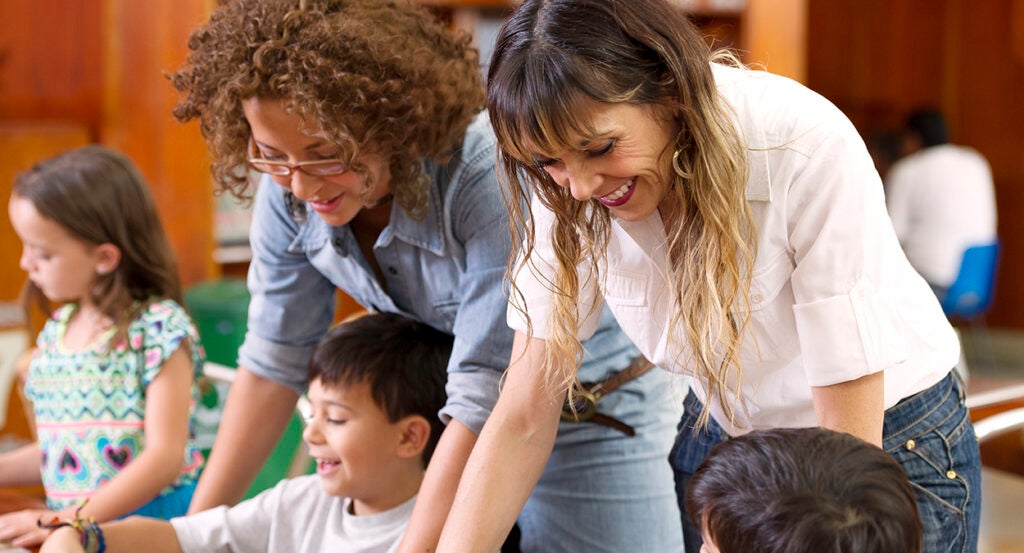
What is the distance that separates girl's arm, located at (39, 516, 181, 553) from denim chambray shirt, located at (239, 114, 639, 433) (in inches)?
12.0

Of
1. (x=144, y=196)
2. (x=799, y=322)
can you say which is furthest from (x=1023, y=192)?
(x=799, y=322)

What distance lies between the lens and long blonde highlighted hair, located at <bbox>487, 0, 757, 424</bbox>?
1.05 m

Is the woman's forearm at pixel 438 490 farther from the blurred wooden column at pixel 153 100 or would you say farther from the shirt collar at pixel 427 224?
the blurred wooden column at pixel 153 100

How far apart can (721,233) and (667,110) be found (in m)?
0.12

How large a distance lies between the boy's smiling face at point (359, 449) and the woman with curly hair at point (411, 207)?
15cm

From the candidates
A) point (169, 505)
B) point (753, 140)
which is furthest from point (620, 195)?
point (169, 505)

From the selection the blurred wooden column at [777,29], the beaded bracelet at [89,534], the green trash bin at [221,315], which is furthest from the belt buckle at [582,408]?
the blurred wooden column at [777,29]

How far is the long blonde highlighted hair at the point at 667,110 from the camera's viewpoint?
1.05 meters

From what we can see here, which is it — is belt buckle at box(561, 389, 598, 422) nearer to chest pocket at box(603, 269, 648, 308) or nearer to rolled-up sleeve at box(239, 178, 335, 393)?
chest pocket at box(603, 269, 648, 308)

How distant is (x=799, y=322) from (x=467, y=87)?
584 millimetres

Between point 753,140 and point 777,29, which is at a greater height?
point 753,140

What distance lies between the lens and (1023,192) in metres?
7.06

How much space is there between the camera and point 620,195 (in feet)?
3.68

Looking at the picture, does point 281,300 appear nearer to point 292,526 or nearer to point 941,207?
point 292,526
